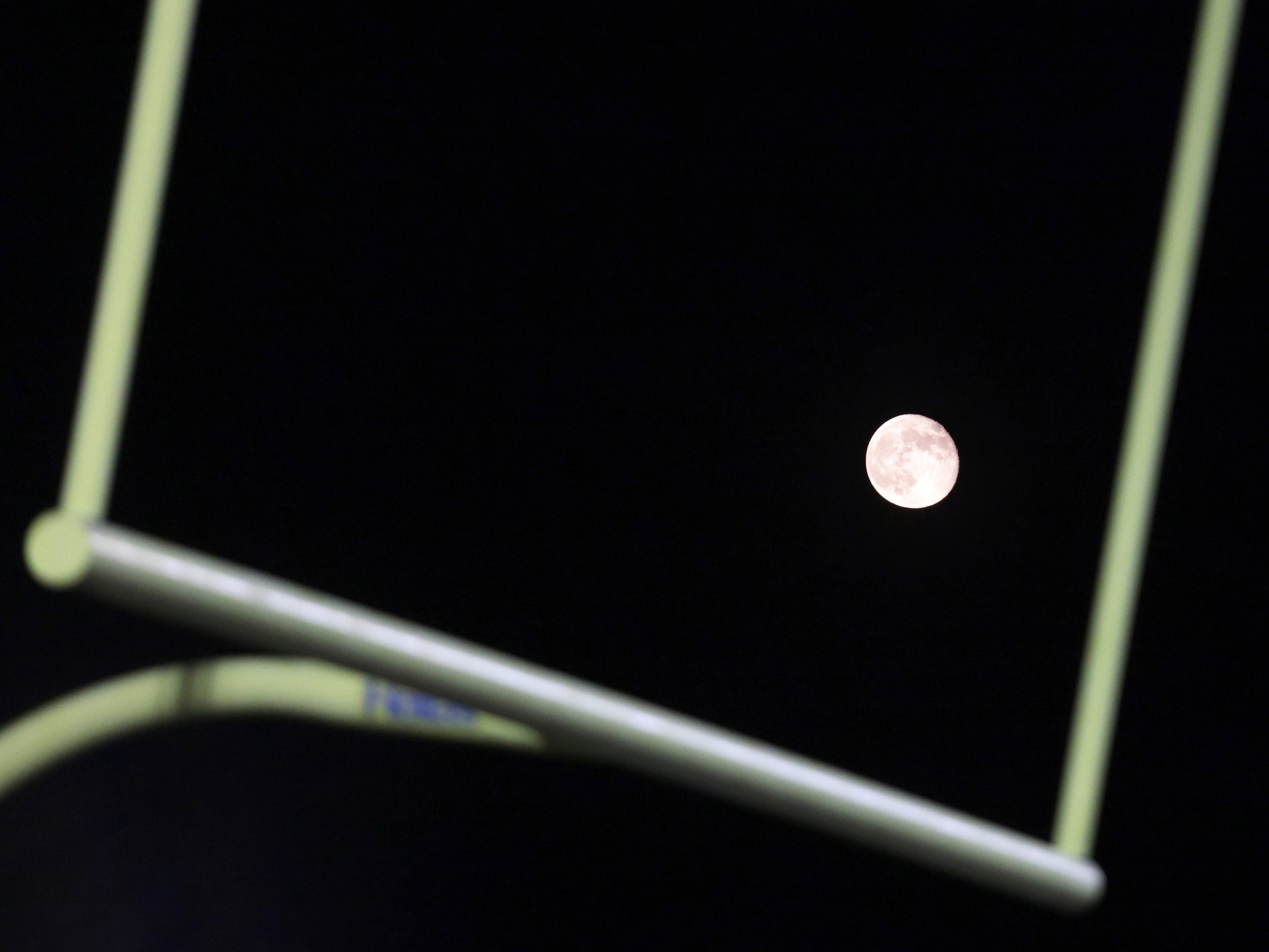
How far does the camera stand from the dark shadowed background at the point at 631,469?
1.08 m

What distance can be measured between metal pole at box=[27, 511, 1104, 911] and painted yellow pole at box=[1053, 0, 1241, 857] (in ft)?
0.13

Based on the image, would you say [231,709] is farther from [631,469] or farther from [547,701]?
[631,469]

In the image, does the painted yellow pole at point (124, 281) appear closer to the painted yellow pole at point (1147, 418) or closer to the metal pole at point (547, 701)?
the metal pole at point (547, 701)

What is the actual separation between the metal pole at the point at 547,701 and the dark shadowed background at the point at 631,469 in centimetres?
81

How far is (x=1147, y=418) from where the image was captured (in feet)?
1.21

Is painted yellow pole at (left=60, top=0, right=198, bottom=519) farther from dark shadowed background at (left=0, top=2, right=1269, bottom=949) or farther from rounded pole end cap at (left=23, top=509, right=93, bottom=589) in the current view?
dark shadowed background at (left=0, top=2, right=1269, bottom=949)

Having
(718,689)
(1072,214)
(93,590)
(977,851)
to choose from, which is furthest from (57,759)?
(1072,214)

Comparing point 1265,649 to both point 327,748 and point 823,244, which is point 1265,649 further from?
point 327,748

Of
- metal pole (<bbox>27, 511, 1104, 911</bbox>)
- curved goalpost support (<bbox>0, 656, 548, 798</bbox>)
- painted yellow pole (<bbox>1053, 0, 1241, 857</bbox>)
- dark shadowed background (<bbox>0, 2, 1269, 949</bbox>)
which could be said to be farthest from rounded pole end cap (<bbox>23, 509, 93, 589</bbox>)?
dark shadowed background (<bbox>0, 2, 1269, 949</bbox>)

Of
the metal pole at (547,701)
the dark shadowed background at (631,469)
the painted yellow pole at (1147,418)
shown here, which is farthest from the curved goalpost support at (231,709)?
the dark shadowed background at (631,469)

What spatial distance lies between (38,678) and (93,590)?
3.02ft

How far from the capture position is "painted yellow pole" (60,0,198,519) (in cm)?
28

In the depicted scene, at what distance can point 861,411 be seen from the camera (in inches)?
48.6

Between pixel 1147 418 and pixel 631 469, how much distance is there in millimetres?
855
